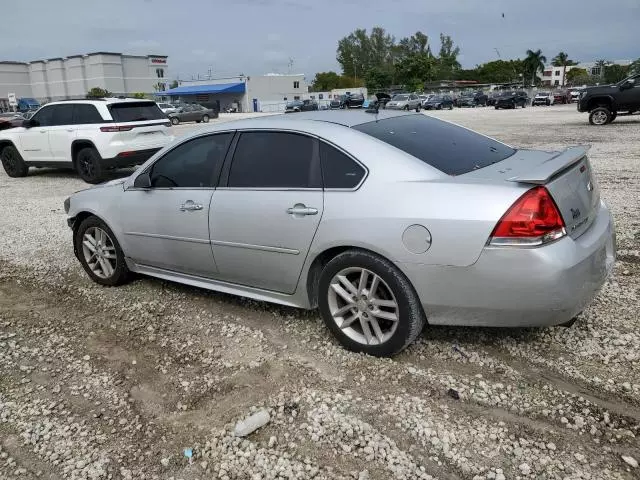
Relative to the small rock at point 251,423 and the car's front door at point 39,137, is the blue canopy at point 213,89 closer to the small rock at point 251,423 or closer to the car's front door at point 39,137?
the car's front door at point 39,137

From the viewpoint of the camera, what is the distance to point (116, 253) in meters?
4.87

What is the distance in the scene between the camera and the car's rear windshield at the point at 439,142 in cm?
346

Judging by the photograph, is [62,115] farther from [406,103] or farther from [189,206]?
[406,103]

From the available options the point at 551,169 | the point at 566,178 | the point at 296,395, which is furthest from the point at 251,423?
the point at 566,178

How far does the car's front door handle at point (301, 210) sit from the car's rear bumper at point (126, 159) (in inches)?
327

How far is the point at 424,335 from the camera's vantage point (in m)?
3.75

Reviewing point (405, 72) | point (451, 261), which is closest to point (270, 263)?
point (451, 261)

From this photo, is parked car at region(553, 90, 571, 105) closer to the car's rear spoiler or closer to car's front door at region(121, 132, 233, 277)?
the car's rear spoiler

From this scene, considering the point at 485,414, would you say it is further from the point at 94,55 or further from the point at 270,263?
the point at 94,55

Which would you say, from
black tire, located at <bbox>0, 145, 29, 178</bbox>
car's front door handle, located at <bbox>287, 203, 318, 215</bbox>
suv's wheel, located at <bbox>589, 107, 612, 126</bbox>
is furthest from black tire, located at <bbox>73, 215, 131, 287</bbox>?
suv's wheel, located at <bbox>589, 107, 612, 126</bbox>

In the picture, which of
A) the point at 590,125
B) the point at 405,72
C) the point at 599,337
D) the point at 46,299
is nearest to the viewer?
the point at 599,337

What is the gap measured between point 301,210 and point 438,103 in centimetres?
5203

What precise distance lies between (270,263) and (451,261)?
1.30 meters

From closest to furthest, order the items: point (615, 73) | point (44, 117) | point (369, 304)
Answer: point (369, 304), point (44, 117), point (615, 73)
